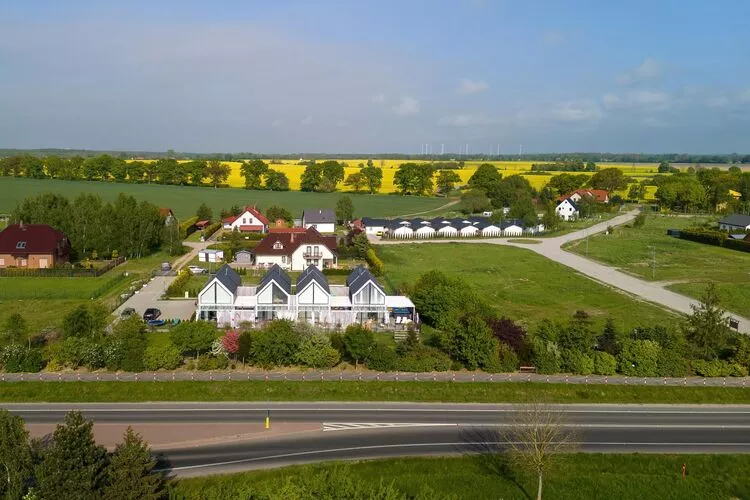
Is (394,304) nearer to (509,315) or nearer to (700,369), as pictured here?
(509,315)

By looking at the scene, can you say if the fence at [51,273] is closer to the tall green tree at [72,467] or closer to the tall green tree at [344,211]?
the tall green tree at [72,467]

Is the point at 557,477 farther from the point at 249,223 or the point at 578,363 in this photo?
the point at 249,223

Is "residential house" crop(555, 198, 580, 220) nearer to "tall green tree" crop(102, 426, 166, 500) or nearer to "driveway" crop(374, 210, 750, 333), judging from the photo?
"driveway" crop(374, 210, 750, 333)

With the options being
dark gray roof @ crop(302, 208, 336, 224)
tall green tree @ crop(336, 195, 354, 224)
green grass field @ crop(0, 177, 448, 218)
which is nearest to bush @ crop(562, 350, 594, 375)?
dark gray roof @ crop(302, 208, 336, 224)

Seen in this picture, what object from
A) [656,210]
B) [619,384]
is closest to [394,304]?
[619,384]


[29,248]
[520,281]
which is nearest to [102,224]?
[29,248]

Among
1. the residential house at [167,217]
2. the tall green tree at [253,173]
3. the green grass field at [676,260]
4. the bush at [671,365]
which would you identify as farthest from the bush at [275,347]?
the tall green tree at [253,173]
